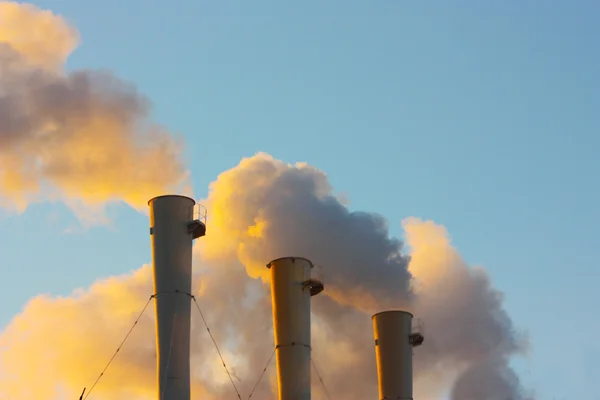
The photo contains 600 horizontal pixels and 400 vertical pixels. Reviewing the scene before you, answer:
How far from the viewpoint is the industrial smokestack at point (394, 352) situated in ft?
162

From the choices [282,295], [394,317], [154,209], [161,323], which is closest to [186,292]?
[161,323]

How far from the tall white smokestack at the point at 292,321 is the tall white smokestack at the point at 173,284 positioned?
21.2 feet

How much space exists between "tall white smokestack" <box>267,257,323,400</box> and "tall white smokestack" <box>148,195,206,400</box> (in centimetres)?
647

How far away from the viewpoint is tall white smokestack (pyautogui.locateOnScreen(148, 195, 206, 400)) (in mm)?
36750

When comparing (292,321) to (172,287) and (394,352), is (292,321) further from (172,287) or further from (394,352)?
(394,352)

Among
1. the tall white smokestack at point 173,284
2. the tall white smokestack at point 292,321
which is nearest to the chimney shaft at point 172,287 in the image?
the tall white smokestack at point 173,284

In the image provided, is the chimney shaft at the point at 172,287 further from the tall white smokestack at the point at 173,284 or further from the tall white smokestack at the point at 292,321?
the tall white smokestack at the point at 292,321

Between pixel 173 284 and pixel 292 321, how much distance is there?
317 inches

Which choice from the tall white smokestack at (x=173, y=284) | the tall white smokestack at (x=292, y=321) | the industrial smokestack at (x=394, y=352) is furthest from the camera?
the industrial smokestack at (x=394, y=352)

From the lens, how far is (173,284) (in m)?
38.2

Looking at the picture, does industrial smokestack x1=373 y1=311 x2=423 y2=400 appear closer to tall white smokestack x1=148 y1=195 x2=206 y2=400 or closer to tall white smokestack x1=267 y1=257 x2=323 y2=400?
tall white smokestack x1=267 y1=257 x2=323 y2=400

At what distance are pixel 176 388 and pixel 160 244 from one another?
6.36 meters

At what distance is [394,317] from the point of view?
1999 inches

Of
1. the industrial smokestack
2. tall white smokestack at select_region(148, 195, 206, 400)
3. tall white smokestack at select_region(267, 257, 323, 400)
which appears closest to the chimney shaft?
tall white smokestack at select_region(148, 195, 206, 400)
